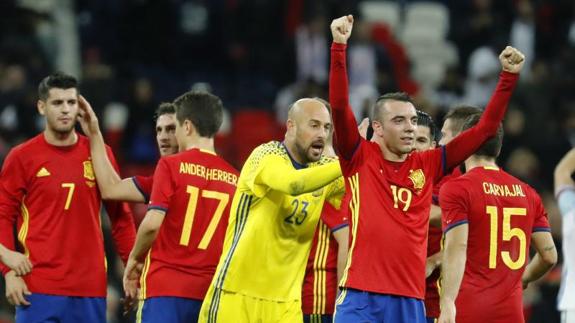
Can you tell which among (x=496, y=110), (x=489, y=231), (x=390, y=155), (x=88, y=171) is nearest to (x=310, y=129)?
(x=390, y=155)

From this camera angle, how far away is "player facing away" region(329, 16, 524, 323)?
8.89m

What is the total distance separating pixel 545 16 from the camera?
71.4 feet

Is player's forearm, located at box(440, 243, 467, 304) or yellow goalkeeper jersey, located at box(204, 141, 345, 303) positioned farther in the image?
yellow goalkeeper jersey, located at box(204, 141, 345, 303)

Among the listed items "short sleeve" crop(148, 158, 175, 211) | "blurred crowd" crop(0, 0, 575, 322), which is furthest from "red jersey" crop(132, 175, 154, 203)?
"blurred crowd" crop(0, 0, 575, 322)

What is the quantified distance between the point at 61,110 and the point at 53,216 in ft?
2.65

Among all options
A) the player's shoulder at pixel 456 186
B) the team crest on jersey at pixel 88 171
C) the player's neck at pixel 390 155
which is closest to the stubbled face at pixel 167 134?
the team crest on jersey at pixel 88 171

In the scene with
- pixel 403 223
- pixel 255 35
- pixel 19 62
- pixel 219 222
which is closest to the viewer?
pixel 403 223

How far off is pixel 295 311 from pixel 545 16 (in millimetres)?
13329

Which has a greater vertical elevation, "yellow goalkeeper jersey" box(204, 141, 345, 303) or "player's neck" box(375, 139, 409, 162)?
"player's neck" box(375, 139, 409, 162)

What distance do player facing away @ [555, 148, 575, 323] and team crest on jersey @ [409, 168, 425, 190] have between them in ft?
7.05

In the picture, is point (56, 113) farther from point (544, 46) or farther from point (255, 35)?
point (544, 46)

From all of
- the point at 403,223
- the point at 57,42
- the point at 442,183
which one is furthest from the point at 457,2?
the point at 403,223

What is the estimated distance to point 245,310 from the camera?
9414mm

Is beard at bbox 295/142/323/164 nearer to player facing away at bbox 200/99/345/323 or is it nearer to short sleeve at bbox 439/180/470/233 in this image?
player facing away at bbox 200/99/345/323
